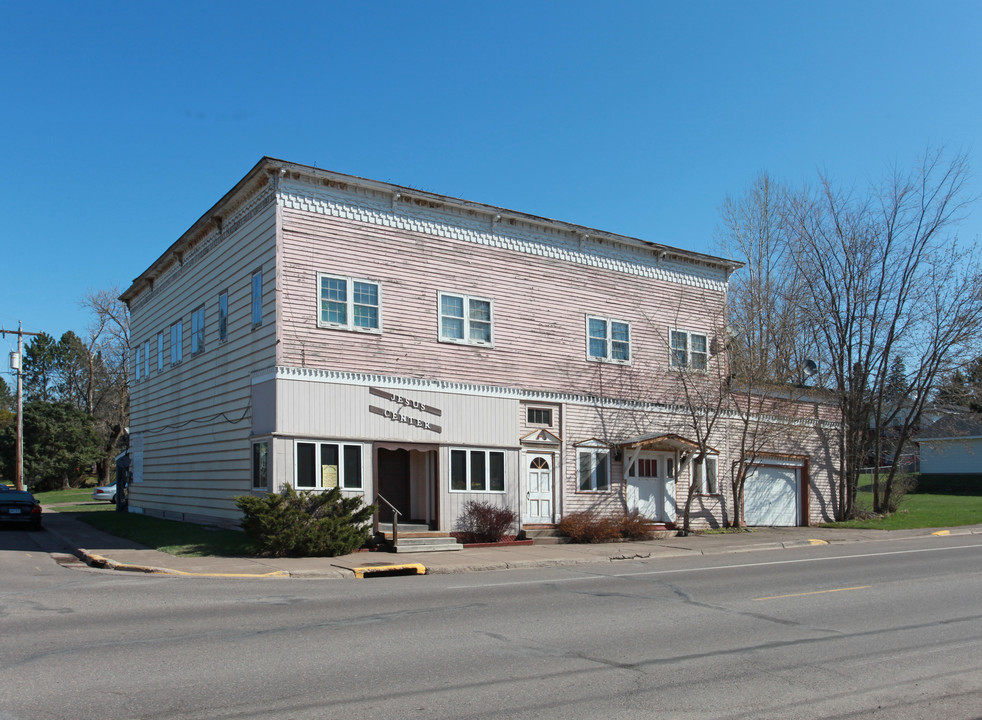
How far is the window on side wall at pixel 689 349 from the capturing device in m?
26.8

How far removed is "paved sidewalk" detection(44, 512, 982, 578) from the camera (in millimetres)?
16188

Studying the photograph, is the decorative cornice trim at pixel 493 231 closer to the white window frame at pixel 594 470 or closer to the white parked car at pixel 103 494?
the white window frame at pixel 594 470

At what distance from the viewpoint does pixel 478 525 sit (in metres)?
21.6

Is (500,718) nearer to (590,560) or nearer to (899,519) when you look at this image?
(590,560)

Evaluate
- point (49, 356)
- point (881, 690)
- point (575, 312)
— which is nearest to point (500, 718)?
point (881, 690)

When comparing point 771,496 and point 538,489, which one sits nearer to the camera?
point 538,489

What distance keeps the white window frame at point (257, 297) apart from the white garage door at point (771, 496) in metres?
17.0

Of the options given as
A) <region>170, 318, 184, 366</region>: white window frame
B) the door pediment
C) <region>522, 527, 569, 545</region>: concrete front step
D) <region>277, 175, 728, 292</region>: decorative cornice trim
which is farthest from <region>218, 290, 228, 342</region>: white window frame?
<region>522, 527, 569, 545</region>: concrete front step

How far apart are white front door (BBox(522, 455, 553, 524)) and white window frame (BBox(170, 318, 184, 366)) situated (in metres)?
11.5

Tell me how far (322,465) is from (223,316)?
6.00 meters

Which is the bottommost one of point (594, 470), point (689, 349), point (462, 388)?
point (594, 470)

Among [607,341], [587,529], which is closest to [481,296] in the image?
[607,341]

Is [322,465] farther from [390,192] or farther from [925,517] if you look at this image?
[925,517]

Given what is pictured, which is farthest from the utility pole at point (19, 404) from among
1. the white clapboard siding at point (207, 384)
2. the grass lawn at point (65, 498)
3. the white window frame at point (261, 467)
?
the white window frame at point (261, 467)
